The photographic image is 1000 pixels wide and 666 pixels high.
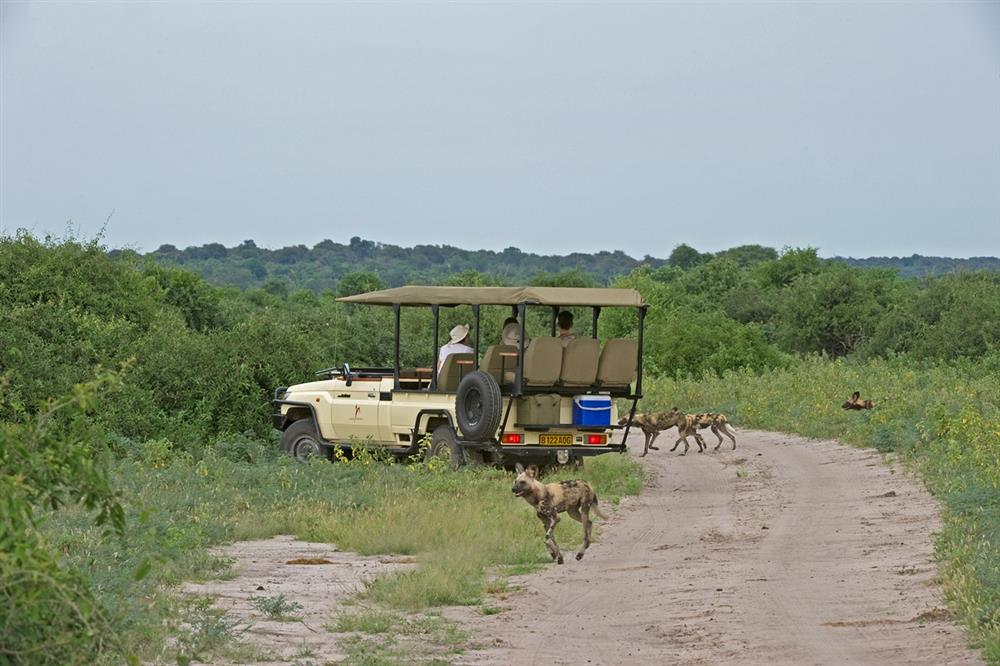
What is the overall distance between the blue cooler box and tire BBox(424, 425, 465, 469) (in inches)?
56.6

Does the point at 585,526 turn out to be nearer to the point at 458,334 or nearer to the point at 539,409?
the point at 539,409

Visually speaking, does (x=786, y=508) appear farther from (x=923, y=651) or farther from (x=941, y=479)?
(x=923, y=651)

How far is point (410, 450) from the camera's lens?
1853cm

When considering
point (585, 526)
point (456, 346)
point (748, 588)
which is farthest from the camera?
point (456, 346)

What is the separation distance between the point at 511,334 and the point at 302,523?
452 centimetres

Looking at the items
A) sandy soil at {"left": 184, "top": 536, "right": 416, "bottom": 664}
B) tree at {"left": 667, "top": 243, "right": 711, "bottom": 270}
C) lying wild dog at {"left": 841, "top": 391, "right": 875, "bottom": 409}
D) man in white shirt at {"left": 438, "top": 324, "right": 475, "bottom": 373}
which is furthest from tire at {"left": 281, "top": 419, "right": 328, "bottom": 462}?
tree at {"left": 667, "top": 243, "right": 711, "bottom": 270}

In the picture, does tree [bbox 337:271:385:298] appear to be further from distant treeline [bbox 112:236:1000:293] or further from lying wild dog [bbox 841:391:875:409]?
distant treeline [bbox 112:236:1000:293]

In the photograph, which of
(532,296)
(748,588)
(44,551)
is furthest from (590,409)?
(44,551)

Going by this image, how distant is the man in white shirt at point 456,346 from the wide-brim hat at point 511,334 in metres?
0.58

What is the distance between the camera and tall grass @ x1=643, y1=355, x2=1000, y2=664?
1046 centimetres

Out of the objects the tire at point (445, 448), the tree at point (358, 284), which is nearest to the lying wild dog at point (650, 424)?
the tire at point (445, 448)

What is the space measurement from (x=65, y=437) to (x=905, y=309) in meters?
46.3

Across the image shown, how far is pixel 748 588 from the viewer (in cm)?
1109

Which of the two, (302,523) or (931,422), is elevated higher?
(931,422)
